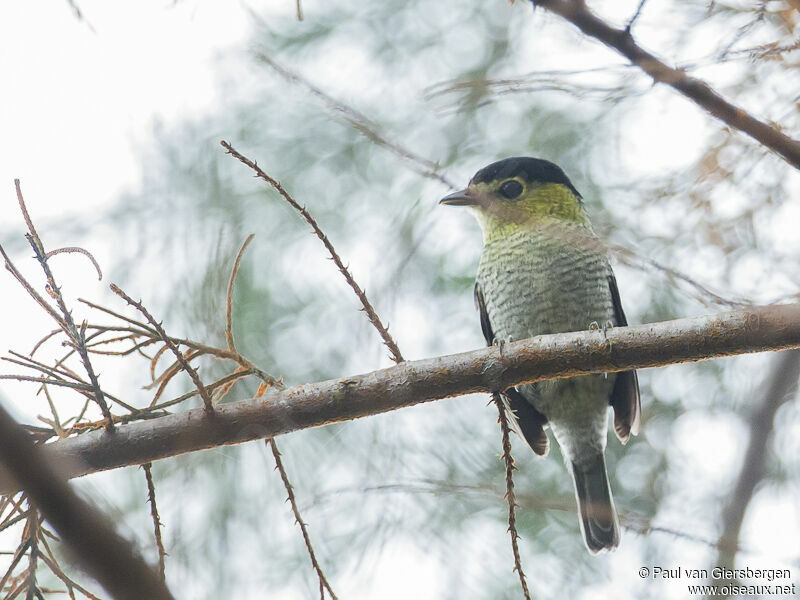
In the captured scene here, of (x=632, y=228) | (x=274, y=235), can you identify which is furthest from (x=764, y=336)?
(x=274, y=235)

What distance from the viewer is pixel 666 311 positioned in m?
4.95

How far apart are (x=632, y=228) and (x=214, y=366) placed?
2.37m

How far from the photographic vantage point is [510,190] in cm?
482

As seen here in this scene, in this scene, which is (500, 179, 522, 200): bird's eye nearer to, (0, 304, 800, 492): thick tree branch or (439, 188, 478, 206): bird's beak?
(439, 188, 478, 206): bird's beak

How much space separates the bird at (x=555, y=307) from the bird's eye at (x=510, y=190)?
0.03 m

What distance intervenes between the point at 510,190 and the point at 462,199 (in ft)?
1.05

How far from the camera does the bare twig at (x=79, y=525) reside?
2.18 feet

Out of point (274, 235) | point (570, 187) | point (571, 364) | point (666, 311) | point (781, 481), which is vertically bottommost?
point (571, 364)

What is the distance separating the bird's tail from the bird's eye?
153 centimetres

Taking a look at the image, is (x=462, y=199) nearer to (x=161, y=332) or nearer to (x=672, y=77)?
(x=672, y=77)

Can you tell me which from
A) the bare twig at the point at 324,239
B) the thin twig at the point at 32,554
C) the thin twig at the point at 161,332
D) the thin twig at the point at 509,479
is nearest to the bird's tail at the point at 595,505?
the thin twig at the point at 509,479

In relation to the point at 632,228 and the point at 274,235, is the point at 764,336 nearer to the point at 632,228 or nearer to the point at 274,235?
the point at 632,228

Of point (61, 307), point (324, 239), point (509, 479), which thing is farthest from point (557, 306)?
point (61, 307)

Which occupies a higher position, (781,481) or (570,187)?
(570,187)
